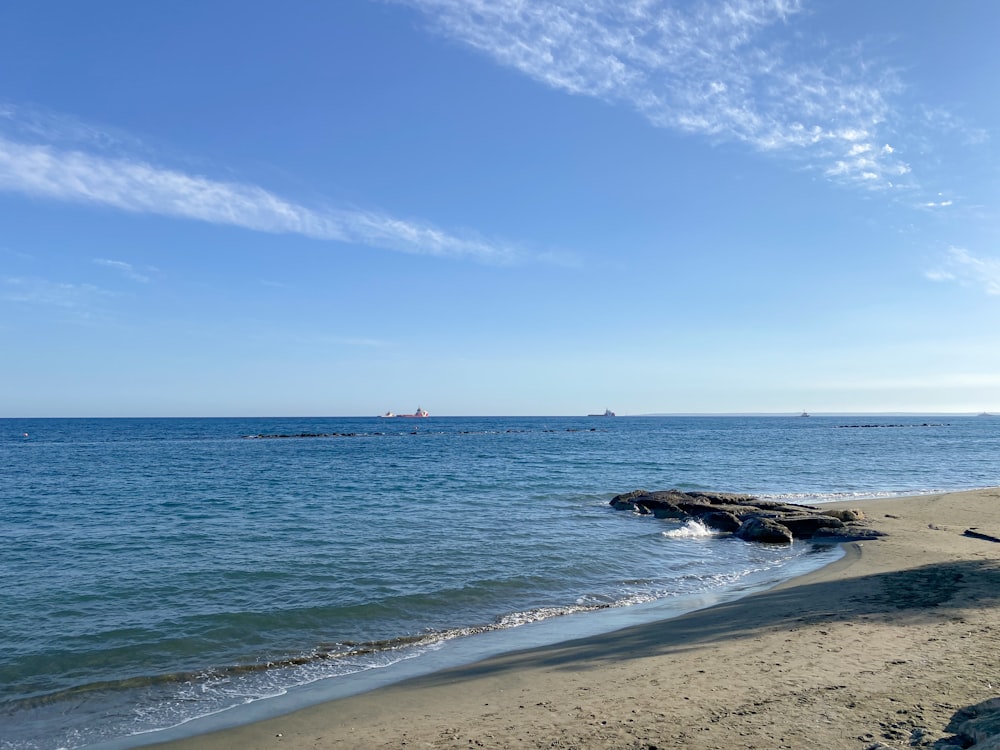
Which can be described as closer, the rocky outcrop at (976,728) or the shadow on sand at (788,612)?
the rocky outcrop at (976,728)

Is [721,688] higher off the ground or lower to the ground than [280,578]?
higher

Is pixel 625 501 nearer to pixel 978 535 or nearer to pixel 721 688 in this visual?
pixel 978 535

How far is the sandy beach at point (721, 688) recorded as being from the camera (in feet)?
22.7

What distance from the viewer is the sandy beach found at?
6930 mm

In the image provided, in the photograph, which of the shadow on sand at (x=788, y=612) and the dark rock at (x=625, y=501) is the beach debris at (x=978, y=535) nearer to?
the shadow on sand at (x=788, y=612)

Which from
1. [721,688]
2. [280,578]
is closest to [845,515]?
Result: [721,688]

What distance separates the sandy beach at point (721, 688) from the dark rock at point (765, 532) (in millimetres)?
8666

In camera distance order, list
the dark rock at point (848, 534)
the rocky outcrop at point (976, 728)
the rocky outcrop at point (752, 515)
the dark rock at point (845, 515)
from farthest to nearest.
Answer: the dark rock at point (845, 515) < the rocky outcrop at point (752, 515) < the dark rock at point (848, 534) < the rocky outcrop at point (976, 728)

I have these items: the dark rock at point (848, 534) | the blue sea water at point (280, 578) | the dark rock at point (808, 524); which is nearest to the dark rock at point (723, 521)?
the blue sea water at point (280, 578)

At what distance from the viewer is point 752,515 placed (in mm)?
24047

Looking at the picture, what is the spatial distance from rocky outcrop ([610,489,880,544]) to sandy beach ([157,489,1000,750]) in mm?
8995

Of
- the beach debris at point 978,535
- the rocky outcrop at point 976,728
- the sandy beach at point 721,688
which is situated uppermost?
the rocky outcrop at point 976,728

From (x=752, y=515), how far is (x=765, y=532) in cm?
216

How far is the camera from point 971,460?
5884cm
